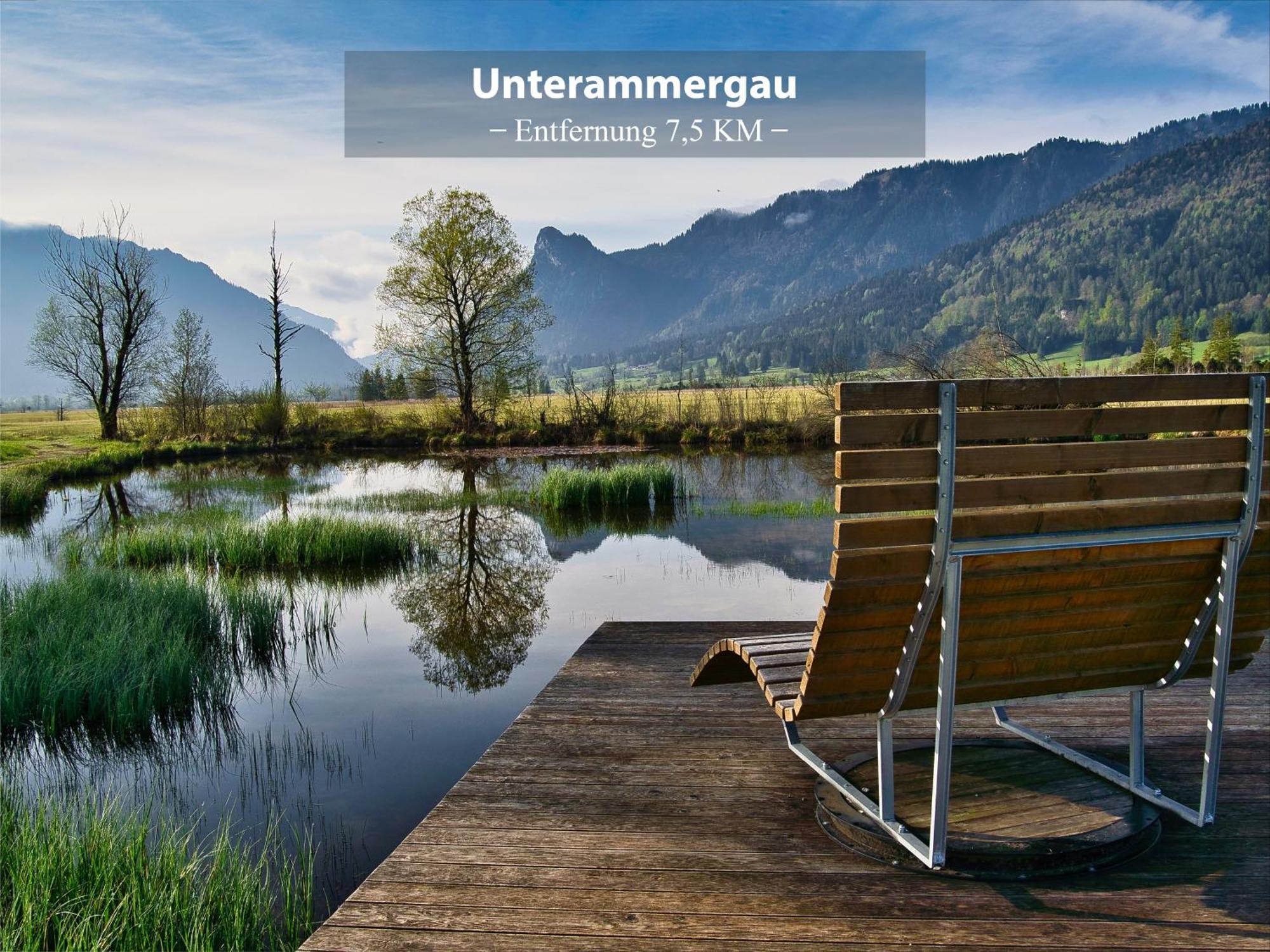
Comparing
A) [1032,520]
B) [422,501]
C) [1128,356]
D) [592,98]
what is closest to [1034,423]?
[1032,520]

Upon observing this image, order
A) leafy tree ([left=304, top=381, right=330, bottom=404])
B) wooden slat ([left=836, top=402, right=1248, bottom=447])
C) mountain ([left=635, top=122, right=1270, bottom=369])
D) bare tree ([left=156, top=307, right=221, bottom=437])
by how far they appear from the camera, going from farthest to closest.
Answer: mountain ([left=635, top=122, right=1270, bottom=369]), leafy tree ([left=304, top=381, right=330, bottom=404]), bare tree ([left=156, top=307, right=221, bottom=437]), wooden slat ([left=836, top=402, right=1248, bottom=447])

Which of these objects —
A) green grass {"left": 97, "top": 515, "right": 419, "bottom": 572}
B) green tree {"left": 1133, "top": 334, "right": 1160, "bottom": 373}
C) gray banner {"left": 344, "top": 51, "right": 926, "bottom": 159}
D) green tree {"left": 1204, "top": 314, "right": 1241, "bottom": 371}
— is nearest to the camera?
green grass {"left": 97, "top": 515, "right": 419, "bottom": 572}

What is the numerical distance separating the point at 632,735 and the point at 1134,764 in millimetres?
1625

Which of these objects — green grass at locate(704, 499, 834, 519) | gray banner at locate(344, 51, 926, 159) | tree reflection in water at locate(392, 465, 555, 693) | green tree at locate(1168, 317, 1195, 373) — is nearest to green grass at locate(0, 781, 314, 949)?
tree reflection in water at locate(392, 465, 555, 693)

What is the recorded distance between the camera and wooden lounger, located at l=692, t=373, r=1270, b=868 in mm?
2133

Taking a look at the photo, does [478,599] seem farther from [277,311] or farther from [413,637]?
[277,311]

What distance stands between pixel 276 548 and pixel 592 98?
28.9 ft

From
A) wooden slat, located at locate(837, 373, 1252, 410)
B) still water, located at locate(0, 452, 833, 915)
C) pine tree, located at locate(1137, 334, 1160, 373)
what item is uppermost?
pine tree, located at locate(1137, 334, 1160, 373)

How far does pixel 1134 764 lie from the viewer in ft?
9.22

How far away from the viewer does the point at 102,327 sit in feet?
109

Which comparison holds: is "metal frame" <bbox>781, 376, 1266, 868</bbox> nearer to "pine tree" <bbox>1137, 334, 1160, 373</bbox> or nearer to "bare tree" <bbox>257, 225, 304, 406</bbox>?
"pine tree" <bbox>1137, 334, 1160, 373</bbox>

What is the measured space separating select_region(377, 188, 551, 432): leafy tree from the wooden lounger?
90.8 feet

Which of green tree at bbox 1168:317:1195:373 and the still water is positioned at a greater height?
green tree at bbox 1168:317:1195:373

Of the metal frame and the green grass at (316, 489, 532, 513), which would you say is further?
the green grass at (316, 489, 532, 513)
